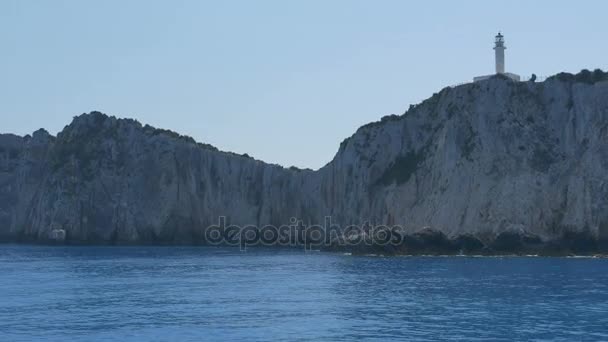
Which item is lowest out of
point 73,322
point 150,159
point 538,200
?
point 73,322

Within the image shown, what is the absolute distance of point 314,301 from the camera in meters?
55.2

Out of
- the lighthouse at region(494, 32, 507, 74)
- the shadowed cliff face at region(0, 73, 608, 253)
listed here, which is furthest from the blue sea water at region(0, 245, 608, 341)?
the lighthouse at region(494, 32, 507, 74)

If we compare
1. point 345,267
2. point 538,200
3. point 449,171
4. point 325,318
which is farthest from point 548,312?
point 449,171

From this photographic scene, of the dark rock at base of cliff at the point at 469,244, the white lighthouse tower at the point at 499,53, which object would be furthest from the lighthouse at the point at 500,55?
the dark rock at base of cliff at the point at 469,244

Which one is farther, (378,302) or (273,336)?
(378,302)

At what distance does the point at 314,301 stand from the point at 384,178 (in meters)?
69.9

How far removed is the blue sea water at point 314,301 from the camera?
40.9 meters

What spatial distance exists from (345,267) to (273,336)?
47739 mm

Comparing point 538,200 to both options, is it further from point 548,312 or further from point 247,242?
point 247,242

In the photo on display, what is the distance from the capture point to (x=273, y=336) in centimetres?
3969

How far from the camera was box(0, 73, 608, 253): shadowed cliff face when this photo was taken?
320 feet

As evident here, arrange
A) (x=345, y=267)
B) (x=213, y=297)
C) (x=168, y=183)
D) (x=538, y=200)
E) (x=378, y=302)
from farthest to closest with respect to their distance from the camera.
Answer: (x=168, y=183)
(x=538, y=200)
(x=345, y=267)
(x=213, y=297)
(x=378, y=302)

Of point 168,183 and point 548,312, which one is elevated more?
point 168,183

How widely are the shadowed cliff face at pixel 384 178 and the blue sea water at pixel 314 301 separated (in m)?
9.06
